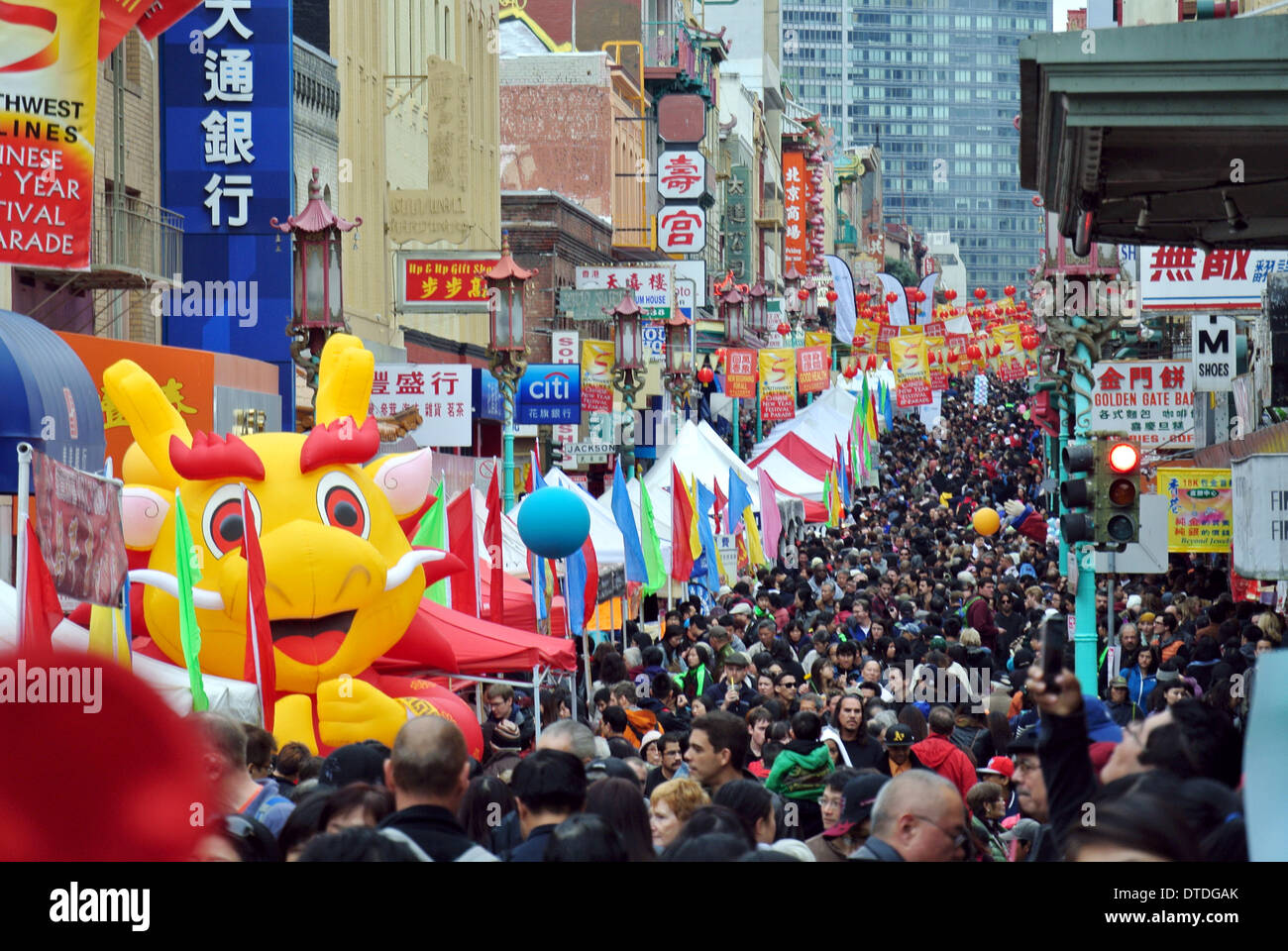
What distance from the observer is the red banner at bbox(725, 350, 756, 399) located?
147 feet

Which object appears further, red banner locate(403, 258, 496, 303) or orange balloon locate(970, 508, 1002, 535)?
orange balloon locate(970, 508, 1002, 535)

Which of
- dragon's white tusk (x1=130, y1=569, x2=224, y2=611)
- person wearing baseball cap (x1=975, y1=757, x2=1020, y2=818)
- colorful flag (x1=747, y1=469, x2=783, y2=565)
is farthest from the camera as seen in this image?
colorful flag (x1=747, y1=469, x2=783, y2=565)

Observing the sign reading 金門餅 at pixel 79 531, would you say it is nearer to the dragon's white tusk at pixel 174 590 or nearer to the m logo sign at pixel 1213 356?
the dragon's white tusk at pixel 174 590

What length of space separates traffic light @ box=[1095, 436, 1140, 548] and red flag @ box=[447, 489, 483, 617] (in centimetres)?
451

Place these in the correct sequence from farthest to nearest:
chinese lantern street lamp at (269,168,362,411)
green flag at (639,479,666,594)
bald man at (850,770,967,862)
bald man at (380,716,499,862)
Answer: green flag at (639,479,666,594), chinese lantern street lamp at (269,168,362,411), bald man at (380,716,499,862), bald man at (850,770,967,862)

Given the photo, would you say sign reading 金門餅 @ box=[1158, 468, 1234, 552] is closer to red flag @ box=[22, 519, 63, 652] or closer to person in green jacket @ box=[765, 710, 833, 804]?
person in green jacket @ box=[765, 710, 833, 804]

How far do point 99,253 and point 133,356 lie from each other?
2.74m

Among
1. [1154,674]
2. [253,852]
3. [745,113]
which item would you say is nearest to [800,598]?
[1154,674]

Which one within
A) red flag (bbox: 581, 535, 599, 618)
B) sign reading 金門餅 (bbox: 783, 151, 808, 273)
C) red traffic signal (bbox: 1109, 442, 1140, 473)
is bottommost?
red flag (bbox: 581, 535, 599, 618)

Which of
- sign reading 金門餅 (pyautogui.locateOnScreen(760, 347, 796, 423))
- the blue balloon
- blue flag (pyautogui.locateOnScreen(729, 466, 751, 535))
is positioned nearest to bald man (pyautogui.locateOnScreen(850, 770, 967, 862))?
the blue balloon

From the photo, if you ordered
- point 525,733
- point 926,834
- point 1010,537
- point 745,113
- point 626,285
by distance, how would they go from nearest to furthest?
point 926,834 < point 525,733 < point 1010,537 < point 626,285 < point 745,113

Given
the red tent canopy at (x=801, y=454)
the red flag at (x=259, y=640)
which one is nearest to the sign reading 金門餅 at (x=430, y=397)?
the red flag at (x=259, y=640)
